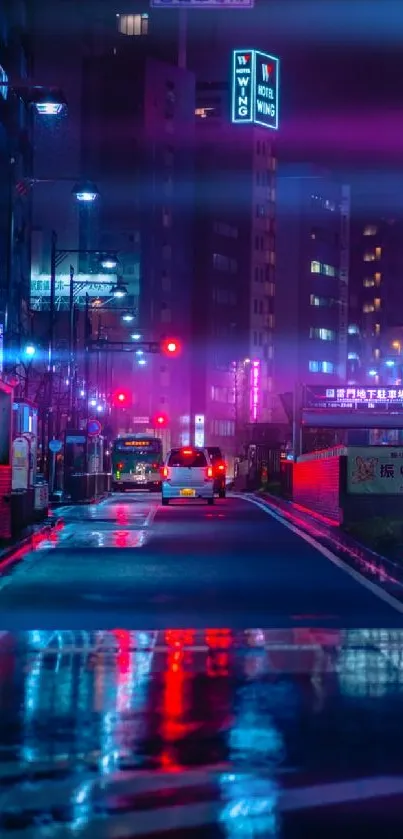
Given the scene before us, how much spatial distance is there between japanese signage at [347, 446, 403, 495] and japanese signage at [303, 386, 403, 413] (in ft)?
75.9

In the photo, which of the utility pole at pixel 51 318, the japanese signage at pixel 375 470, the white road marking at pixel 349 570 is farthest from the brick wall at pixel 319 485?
the utility pole at pixel 51 318

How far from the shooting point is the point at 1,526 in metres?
26.3

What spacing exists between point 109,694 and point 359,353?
133145 millimetres

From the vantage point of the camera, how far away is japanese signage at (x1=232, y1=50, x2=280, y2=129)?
31050mm

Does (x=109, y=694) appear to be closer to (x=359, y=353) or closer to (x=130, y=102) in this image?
(x=130, y=102)

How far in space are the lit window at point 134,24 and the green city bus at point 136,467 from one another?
60.1m

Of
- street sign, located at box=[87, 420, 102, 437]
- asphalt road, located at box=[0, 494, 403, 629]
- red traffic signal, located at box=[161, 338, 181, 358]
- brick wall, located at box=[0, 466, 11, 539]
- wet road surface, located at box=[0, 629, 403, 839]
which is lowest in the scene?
wet road surface, located at box=[0, 629, 403, 839]

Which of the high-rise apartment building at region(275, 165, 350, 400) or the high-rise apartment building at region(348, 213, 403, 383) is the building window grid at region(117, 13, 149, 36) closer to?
the high-rise apartment building at region(275, 165, 350, 400)

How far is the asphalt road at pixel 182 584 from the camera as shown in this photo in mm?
15156

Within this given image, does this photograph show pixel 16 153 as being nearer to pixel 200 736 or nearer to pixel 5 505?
pixel 5 505

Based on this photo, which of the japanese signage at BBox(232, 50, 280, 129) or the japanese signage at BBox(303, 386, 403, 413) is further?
the japanese signage at BBox(303, 386, 403, 413)

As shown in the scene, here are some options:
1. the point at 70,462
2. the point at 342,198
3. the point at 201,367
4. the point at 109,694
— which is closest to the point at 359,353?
the point at 342,198

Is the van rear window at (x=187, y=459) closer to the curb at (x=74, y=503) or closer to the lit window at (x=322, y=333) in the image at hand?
the curb at (x=74, y=503)

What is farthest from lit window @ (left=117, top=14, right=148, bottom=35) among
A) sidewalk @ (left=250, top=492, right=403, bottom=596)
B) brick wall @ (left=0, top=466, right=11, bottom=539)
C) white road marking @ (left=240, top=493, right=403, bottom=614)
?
brick wall @ (left=0, top=466, right=11, bottom=539)
